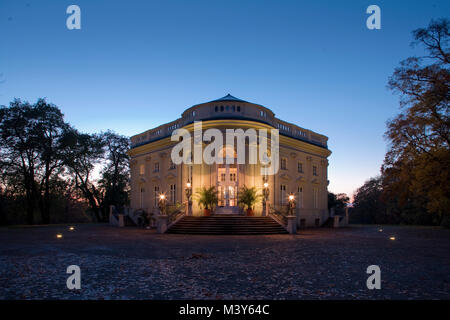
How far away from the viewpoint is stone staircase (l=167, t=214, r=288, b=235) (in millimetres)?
19109

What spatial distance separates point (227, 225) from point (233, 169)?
587 centimetres

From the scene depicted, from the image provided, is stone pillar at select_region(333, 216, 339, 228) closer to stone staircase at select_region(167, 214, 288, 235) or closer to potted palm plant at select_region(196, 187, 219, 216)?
stone staircase at select_region(167, 214, 288, 235)

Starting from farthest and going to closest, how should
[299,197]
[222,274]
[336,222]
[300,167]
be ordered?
1. [300,167]
2. [336,222]
3. [299,197]
4. [222,274]

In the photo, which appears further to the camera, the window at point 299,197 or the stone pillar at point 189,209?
the window at point 299,197

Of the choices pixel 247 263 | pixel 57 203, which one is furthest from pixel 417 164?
pixel 57 203

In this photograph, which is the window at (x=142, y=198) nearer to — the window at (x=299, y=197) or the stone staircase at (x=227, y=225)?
the stone staircase at (x=227, y=225)

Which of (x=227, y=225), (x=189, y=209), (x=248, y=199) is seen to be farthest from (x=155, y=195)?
(x=227, y=225)

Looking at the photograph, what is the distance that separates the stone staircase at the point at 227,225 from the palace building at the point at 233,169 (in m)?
2.30

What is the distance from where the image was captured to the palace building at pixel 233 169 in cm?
2375

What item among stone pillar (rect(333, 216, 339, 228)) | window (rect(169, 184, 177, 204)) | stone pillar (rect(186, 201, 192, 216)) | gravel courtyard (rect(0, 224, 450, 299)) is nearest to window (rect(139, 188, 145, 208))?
window (rect(169, 184, 177, 204))

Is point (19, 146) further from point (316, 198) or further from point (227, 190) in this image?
point (316, 198)

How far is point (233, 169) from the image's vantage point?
80.3 ft

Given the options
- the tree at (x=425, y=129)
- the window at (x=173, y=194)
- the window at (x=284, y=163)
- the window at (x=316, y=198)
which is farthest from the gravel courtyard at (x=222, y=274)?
the window at (x=316, y=198)

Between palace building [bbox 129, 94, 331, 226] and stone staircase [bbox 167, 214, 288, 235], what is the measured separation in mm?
2298
